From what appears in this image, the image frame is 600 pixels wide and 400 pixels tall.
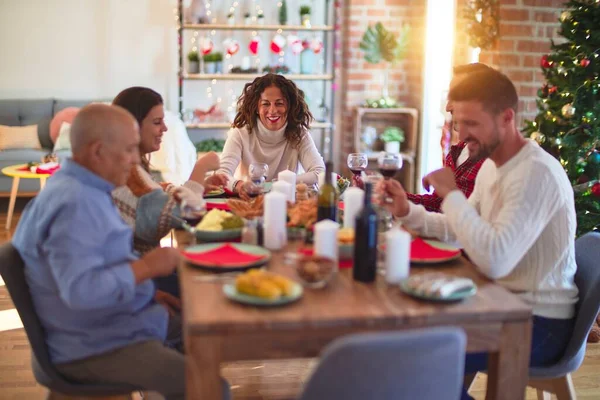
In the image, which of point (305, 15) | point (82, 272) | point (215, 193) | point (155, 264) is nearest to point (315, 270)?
point (155, 264)

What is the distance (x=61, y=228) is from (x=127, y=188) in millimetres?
562

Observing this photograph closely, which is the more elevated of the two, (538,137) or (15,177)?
(538,137)

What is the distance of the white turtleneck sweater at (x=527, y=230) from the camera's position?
1836 mm

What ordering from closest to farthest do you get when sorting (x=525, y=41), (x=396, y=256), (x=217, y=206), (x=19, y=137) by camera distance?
1. (x=396, y=256)
2. (x=217, y=206)
3. (x=525, y=41)
4. (x=19, y=137)

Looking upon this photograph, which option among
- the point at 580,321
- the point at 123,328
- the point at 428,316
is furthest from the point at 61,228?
the point at 580,321

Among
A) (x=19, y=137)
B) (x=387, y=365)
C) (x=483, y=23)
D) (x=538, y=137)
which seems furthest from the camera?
(x=19, y=137)

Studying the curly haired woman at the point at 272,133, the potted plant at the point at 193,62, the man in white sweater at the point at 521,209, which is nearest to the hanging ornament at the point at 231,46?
the potted plant at the point at 193,62

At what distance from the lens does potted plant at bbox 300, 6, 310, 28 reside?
666 centimetres

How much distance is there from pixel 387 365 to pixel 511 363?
1.63ft

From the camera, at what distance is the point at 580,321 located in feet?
6.54

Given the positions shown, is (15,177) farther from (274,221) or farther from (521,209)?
(521,209)

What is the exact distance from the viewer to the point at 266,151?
137 inches

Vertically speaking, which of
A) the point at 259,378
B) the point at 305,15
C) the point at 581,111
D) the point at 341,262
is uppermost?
the point at 305,15

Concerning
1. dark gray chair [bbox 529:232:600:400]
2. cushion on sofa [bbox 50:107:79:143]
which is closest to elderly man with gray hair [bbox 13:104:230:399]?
dark gray chair [bbox 529:232:600:400]
